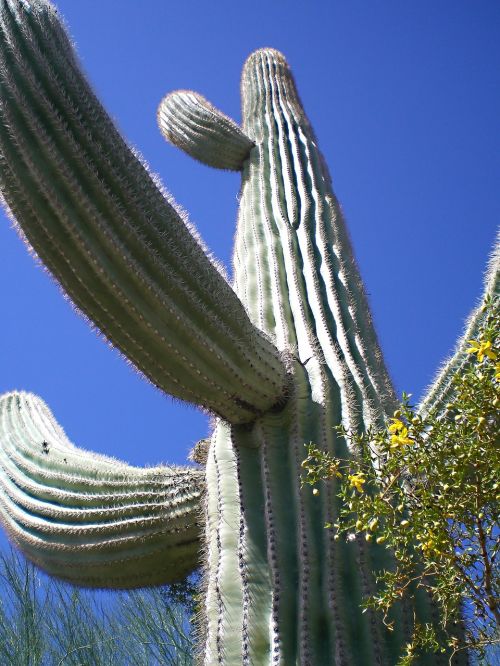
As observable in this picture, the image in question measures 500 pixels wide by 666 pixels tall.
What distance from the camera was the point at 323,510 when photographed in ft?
8.53

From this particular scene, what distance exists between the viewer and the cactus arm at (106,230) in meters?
2.54

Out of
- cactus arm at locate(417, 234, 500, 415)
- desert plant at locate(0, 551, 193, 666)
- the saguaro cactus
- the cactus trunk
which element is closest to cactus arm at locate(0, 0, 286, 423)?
the saguaro cactus

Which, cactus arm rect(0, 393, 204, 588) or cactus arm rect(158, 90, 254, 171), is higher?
cactus arm rect(158, 90, 254, 171)

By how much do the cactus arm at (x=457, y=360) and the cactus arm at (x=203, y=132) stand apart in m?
2.29

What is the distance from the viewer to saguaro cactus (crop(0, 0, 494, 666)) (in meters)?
2.48

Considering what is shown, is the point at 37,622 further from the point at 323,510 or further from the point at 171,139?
the point at 171,139

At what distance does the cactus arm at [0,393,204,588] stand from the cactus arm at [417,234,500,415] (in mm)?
1055

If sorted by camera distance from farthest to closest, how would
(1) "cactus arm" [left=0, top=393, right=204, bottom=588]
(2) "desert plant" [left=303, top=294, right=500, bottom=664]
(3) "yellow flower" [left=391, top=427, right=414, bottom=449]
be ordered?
(1) "cactus arm" [left=0, top=393, right=204, bottom=588]
(3) "yellow flower" [left=391, top=427, right=414, bottom=449]
(2) "desert plant" [left=303, top=294, right=500, bottom=664]

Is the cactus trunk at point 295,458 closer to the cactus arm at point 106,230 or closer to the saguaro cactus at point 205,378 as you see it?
the saguaro cactus at point 205,378

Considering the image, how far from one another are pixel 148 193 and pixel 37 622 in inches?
108

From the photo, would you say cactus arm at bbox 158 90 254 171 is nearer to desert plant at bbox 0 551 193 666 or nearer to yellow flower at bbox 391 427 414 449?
desert plant at bbox 0 551 193 666

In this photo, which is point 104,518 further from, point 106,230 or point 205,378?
point 106,230

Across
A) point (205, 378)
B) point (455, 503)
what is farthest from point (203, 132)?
point (455, 503)

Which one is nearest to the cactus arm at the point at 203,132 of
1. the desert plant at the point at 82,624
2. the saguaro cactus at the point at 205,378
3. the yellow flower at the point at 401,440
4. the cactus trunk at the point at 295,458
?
the cactus trunk at the point at 295,458
